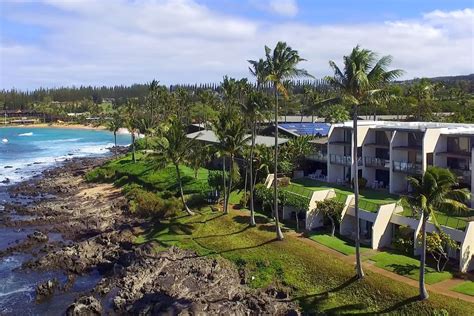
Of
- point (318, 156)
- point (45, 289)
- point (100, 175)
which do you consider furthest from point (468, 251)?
point (100, 175)

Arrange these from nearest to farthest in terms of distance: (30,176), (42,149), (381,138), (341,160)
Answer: (381,138), (341,160), (30,176), (42,149)

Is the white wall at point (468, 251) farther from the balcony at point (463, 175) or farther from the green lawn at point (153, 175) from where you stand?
the green lawn at point (153, 175)

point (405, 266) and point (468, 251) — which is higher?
point (468, 251)

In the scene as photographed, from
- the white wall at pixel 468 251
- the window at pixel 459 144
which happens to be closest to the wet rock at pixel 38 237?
the white wall at pixel 468 251

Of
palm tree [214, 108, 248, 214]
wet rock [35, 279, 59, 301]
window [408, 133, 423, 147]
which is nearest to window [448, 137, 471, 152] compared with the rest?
window [408, 133, 423, 147]

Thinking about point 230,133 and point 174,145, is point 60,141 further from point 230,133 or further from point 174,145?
point 230,133

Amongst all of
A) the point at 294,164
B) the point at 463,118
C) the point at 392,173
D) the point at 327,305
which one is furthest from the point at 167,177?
the point at 463,118

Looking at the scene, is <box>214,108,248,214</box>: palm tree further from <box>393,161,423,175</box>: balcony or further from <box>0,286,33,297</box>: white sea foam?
<box>0,286,33,297</box>: white sea foam
